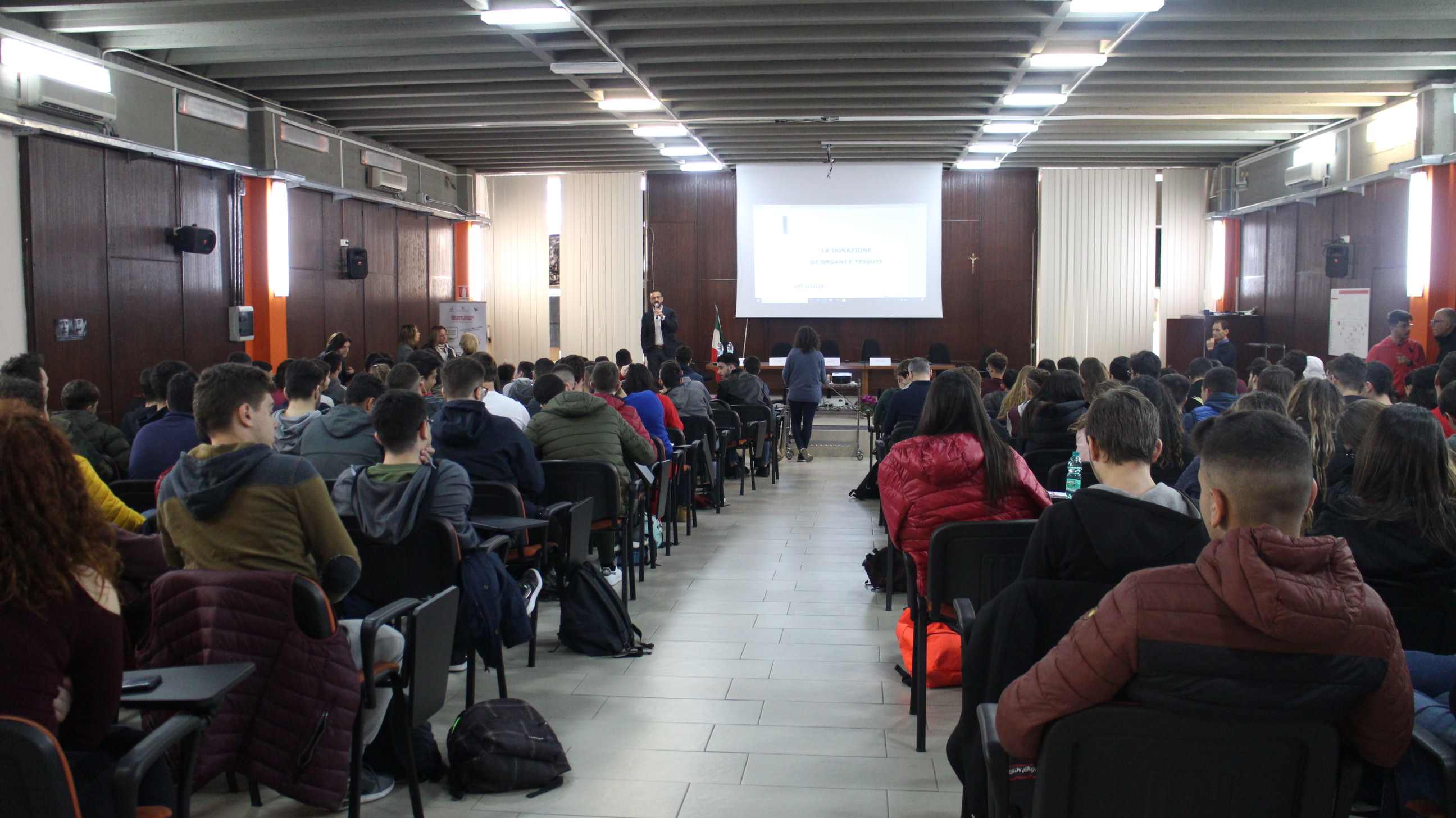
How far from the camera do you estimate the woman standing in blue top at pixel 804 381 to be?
441 inches

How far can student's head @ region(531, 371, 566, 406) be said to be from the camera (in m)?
6.05

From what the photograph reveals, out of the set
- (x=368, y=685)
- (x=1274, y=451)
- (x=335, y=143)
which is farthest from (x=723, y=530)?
(x=335, y=143)

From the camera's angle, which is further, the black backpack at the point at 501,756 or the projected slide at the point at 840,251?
the projected slide at the point at 840,251

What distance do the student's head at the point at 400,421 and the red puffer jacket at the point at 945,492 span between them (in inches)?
66.2

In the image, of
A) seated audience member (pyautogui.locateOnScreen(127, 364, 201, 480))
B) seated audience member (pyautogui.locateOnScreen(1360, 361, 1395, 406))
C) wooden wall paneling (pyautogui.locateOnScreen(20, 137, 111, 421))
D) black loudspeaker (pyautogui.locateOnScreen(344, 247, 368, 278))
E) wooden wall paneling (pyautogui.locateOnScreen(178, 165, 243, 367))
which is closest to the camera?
seated audience member (pyautogui.locateOnScreen(127, 364, 201, 480))

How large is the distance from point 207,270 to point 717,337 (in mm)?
7429

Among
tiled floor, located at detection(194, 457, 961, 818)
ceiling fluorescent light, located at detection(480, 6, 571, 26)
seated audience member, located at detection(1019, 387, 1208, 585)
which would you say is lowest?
tiled floor, located at detection(194, 457, 961, 818)

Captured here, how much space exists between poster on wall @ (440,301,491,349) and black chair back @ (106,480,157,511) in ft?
35.8

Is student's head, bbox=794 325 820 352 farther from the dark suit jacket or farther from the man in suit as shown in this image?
the dark suit jacket

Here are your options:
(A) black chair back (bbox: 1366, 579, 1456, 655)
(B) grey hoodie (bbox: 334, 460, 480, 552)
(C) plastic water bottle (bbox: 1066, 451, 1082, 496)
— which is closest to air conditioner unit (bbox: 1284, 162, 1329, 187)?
(C) plastic water bottle (bbox: 1066, 451, 1082, 496)

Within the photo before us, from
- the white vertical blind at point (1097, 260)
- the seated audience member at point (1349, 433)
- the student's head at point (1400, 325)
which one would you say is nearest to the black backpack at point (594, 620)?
the seated audience member at point (1349, 433)

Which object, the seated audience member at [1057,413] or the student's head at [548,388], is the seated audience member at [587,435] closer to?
the student's head at [548,388]

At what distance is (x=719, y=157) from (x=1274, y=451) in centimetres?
1329

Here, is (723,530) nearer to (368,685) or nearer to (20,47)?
(368,685)
